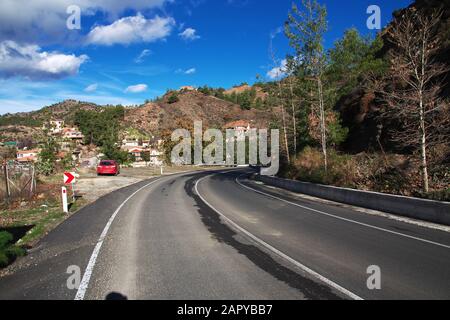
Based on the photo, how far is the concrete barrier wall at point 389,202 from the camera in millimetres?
10461

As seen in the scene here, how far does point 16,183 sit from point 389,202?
17910 millimetres

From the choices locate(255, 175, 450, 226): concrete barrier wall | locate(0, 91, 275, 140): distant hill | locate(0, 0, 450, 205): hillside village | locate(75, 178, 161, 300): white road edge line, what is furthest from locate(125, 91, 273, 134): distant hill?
locate(75, 178, 161, 300): white road edge line

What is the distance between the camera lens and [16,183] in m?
17.0

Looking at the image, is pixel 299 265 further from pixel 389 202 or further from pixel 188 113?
pixel 188 113

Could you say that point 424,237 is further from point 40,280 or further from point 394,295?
point 40,280

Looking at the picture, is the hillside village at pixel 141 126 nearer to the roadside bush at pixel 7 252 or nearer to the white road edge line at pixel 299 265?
the roadside bush at pixel 7 252

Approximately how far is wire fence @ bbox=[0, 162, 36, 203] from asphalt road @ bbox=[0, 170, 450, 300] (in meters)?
6.14

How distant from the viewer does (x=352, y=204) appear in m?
14.8

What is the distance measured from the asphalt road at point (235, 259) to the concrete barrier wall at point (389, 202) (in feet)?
3.78

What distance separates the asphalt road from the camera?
514 cm

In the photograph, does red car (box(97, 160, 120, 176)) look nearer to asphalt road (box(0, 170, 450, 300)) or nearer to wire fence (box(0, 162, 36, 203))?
wire fence (box(0, 162, 36, 203))

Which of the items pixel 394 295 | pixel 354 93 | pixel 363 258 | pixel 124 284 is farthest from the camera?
pixel 354 93
